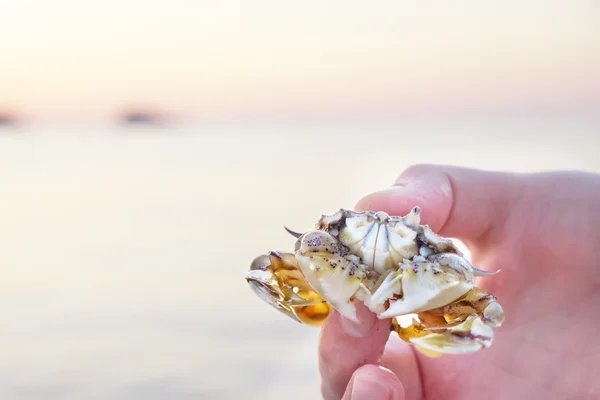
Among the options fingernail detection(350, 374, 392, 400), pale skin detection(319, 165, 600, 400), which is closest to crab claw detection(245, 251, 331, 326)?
pale skin detection(319, 165, 600, 400)

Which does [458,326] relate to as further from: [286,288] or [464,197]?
[464,197]

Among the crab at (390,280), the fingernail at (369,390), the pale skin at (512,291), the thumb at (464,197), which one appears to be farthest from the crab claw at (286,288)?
the thumb at (464,197)

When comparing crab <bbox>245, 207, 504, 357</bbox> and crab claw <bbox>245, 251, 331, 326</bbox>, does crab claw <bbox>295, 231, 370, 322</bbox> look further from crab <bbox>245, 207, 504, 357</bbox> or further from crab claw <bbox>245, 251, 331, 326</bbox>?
crab claw <bbox>245, 251, 331, 326</bbox>

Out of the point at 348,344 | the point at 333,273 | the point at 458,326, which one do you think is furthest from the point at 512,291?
the point at 333,273

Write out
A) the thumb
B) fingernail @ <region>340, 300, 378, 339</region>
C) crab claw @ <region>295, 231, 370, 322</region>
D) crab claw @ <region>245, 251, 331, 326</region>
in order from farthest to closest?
the thumb
fingernail @ <region>340, 300, 378, 339</region>
crab claw @ <region>245, 251, 331, 326</region>
crab claw @ <region>295, 231, 370, 322</region>

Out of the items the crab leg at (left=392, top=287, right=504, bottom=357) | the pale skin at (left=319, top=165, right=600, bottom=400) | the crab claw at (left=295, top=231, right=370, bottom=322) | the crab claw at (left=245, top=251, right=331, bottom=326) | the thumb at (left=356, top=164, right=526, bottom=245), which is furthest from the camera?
the thumb at (left=356, top=164, right=526, bottom=245)

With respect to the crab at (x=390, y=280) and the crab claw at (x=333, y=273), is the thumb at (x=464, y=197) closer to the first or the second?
the crab at (x=390, y=280)

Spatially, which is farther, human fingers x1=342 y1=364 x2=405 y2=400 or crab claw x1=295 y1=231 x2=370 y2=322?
human fingers x1=342 y1=364 x2=405 y2=400

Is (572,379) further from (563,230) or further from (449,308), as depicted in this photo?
(449,308)

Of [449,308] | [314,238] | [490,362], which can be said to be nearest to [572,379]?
[490,362]
